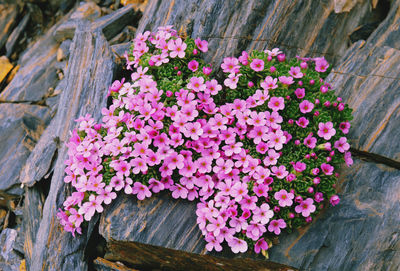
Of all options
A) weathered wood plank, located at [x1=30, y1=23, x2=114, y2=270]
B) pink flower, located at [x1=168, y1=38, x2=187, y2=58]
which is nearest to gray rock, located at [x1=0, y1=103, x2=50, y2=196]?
weathered wood plank, located at [x1=30, y1=23, x2=114, y2=270]

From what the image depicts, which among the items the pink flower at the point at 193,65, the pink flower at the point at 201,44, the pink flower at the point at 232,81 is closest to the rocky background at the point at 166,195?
the pink flower at the point at 201,44

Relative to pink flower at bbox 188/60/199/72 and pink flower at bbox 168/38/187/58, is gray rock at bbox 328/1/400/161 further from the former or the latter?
pink flower at bbox 168/38/187/58

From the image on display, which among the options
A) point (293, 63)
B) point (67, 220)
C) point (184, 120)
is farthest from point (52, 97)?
point (293, 63)

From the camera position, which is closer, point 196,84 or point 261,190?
point 261,190

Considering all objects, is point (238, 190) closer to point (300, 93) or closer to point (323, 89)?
point (300, 93)

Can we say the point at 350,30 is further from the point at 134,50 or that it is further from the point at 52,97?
the point at 52,97

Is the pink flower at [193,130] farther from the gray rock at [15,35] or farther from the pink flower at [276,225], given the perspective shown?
the gray rock at [15,35]

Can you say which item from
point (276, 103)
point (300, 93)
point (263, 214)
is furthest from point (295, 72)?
point (263, 214)
